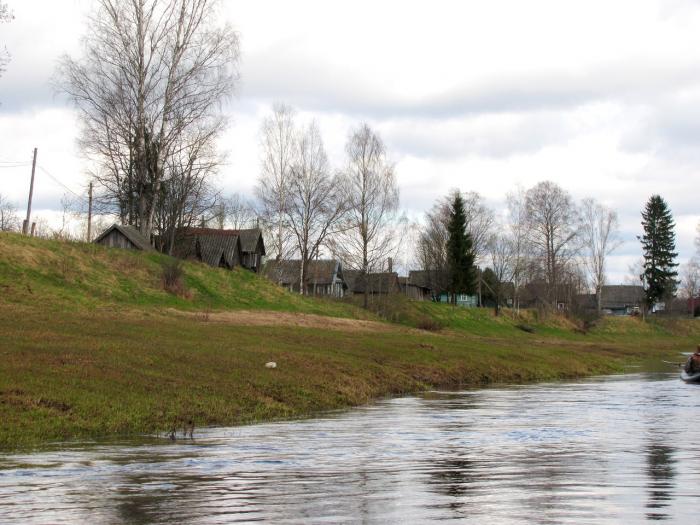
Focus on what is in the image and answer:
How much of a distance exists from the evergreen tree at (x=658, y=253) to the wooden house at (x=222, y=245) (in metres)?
60.1

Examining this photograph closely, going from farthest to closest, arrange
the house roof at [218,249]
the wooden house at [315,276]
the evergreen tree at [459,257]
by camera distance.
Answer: the evergreen tree at [459,257] < the wooden house at [315,276] < the house roof at [218,249]

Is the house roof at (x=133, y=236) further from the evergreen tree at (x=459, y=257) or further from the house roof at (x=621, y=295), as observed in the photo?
the house roof at (x=621, y=295)

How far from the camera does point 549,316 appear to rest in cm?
9562

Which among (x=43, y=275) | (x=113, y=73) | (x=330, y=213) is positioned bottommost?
(x=43, y=275)

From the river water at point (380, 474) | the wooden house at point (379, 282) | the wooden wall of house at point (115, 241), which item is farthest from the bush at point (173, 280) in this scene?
the river water at point (380, 474)

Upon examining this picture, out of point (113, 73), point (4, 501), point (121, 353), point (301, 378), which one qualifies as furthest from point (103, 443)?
point (113, 73)

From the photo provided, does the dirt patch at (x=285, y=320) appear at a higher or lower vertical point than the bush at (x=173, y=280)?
lower

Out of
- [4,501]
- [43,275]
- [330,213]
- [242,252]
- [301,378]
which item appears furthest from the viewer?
[242,252]

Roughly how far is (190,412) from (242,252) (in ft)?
211

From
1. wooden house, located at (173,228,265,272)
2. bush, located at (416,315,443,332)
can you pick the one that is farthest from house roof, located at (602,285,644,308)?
bush, located at (416,315,443,332)

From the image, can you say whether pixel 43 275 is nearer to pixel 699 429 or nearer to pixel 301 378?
pixel 301 378

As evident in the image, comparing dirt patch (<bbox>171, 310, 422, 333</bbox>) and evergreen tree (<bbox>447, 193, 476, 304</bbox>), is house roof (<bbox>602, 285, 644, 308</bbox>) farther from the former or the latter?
dirt patch (<bbox>171, 310, 422, 333</bbox>)

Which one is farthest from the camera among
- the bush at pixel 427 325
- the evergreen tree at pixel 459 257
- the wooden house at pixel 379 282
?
the evergreen tree at pixel 459 257

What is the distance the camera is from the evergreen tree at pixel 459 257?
98188mm
